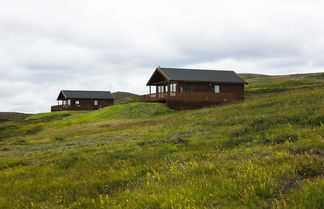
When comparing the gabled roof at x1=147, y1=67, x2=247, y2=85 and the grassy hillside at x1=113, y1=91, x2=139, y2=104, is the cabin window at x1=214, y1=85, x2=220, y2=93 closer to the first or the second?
the gabled roof at x1=147, y1=67, x2=247, y2=85

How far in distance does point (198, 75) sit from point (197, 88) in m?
2.78

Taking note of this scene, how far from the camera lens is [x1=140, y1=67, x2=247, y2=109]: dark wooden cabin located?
44406 mm

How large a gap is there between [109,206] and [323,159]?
16.3ft

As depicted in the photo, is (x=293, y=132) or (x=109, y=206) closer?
(x=109, y=206)

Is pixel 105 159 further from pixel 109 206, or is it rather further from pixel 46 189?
pixel 109 206

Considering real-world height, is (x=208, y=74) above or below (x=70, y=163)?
above

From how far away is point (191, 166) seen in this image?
8.06 meters

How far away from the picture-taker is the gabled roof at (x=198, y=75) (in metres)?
46.2

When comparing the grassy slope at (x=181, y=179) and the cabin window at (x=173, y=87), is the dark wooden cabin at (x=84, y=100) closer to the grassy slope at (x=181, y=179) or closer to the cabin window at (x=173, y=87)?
the cabin window at (x=173, y=87)

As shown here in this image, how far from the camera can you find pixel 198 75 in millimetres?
48875

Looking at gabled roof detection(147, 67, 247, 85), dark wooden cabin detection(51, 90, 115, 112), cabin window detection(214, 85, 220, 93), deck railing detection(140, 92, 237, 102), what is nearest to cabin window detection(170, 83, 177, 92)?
gabled roof detection(147, 67, 247, 85)

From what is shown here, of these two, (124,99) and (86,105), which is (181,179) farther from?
(124,99)

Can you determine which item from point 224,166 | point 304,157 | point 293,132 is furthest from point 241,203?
point 293,132

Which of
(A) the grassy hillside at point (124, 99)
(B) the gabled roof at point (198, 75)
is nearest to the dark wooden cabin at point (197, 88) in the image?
(B) the gabled roof at point (198, 75)
